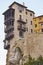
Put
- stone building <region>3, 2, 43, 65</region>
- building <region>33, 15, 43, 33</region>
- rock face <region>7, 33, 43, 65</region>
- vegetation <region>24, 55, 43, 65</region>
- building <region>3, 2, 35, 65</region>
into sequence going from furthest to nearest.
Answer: building <region>33, 15, 43, 33</region>
building <region>3, 2, 35, 65</region>
stone building <region>3, 2, 43, 65</region>
rock face <region>7, 33, 43, 65</region>
vegetation <region>24, 55, 43, 65</region>

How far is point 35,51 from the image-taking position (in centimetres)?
5647

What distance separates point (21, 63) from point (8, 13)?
20.5 m

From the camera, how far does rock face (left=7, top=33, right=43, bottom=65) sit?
56469mm

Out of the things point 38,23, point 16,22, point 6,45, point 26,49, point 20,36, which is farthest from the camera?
point 38,23

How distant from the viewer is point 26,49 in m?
58.7

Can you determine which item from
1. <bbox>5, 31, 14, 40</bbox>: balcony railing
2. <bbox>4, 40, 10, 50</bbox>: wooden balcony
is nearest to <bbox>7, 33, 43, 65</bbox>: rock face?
<bbox>4, 40, 10, 50</bbox>: wooden balcony

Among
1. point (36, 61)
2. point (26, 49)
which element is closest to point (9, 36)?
point (26, 49)

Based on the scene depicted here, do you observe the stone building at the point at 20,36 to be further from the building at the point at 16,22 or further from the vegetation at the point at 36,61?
the vegetation at the point at 36,61

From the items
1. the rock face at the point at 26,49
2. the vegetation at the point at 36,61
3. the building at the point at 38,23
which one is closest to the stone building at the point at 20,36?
the rock face at the point at 26,49

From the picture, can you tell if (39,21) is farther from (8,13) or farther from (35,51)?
(35,51)

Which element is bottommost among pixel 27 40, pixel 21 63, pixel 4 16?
pixel 21 63

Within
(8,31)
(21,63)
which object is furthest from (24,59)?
(8,31)

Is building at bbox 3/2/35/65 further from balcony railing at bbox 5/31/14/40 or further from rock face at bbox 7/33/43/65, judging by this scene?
rock face at bbox 7/33/43/65

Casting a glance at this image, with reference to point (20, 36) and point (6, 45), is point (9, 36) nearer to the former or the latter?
point (6, 45)
